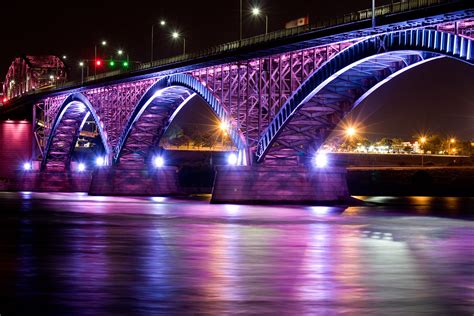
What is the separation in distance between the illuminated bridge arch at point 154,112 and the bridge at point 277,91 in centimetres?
12

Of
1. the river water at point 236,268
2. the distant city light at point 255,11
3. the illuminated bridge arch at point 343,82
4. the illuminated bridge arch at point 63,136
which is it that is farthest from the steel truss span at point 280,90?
the illuminated bridge arch at point 63,136

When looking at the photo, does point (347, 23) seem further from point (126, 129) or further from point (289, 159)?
point (126, 129)

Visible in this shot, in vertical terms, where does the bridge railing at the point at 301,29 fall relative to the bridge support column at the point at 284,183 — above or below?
above

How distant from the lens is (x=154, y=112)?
106812 mm

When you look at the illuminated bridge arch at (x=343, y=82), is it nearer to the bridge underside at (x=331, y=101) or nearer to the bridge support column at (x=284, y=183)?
the bridge underside at (x=331, y=101)

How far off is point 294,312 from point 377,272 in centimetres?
766

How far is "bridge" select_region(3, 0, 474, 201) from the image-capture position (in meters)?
55.2

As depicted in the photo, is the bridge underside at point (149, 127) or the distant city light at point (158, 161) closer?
the bridge underside at point (149, 127)

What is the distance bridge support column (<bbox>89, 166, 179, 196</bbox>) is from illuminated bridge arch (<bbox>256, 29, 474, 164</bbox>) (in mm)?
35632

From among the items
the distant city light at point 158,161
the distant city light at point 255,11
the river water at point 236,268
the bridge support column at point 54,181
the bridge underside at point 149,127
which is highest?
the distant city light at point 255,11

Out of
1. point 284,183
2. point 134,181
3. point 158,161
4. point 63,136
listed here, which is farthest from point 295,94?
point 63,136

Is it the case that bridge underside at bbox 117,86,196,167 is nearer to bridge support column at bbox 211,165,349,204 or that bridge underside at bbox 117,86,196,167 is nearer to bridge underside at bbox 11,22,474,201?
bridge underside at bbox 11,22,474,201

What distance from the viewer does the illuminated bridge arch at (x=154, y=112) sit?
89375mm

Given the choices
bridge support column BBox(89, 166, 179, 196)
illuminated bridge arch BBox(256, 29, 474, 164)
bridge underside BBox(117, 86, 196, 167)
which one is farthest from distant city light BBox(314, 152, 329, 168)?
bridge support column BBox(89, 166, 179, 196)
